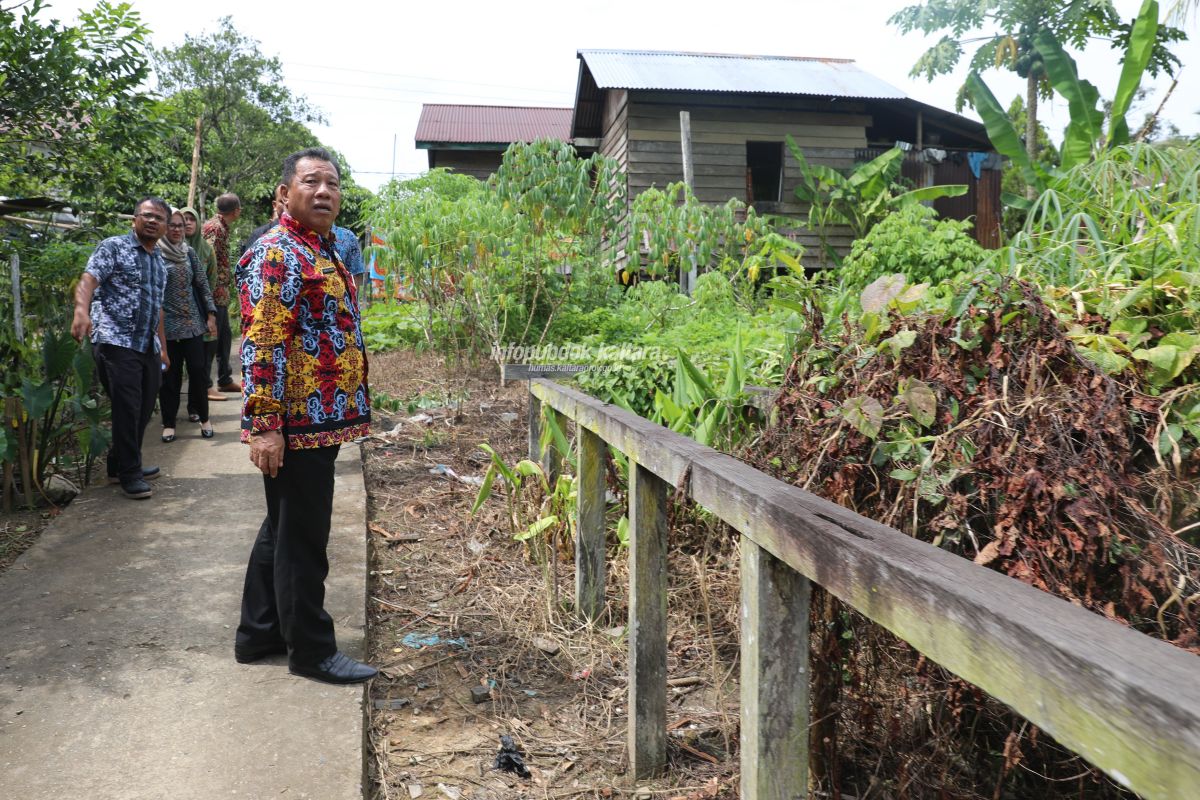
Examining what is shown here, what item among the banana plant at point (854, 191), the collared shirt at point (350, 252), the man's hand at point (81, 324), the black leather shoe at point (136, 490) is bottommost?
the black leather shoe at point (136, 490)

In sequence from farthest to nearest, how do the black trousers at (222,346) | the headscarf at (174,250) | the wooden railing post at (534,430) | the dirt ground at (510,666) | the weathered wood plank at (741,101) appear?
the weathered wood plank at (741,101) < the black trousers at (222,346) < the headscarf at (174,250) < the wooden railing post at (534,430) < the dirt ground at (510,666)

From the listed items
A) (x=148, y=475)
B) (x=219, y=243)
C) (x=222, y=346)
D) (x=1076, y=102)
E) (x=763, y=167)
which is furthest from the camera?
(x=763, y=167)

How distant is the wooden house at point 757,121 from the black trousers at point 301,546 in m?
11.5

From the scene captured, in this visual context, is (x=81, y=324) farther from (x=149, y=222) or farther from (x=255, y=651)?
(x=255, y=651)

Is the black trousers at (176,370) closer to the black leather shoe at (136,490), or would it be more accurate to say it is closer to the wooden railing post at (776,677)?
the black leather shoe at (136,490)

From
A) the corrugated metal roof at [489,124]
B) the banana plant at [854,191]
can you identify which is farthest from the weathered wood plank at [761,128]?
the corrugated metal roof at [489,124]

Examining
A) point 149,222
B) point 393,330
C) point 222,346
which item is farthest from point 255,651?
point 393,330

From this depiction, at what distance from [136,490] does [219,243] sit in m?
2.91

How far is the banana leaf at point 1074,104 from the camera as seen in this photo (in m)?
9.72

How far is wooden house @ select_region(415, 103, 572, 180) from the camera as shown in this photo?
1895 cm

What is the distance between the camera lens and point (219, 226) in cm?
694

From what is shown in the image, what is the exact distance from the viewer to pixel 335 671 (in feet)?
9.63

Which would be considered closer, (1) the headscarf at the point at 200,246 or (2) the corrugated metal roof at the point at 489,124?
(1) the headscarf at the point at 200,246

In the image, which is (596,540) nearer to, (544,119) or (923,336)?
→ (923,336)
